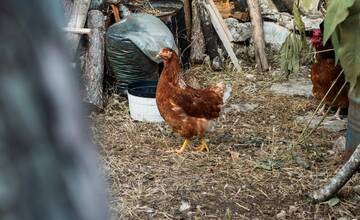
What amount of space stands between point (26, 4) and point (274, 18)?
614cm

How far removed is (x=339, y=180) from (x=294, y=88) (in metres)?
2.53

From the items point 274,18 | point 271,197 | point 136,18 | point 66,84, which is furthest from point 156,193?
point 274,18

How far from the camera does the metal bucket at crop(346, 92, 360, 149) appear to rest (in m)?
3.46

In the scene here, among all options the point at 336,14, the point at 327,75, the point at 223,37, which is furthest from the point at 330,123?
the point at 336,14

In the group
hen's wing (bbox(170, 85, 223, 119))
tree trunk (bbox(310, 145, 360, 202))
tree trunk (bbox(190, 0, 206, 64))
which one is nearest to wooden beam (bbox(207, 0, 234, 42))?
tree trunk (bbox(190, 0, 206, 64))

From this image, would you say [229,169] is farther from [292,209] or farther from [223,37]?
[223,37]

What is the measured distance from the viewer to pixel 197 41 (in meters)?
6.15

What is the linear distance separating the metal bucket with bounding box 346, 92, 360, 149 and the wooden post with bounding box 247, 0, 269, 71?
2429 millimetres

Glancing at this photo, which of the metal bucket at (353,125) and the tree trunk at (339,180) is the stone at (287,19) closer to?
the metal bucket at (353,125)

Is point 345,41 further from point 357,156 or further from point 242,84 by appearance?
point 242,84

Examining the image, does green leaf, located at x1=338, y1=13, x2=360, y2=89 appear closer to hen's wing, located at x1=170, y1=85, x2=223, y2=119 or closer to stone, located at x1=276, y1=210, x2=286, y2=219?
stone, located at x1=276, y1=210, x2=286, y2=219

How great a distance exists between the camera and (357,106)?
11.4 ft

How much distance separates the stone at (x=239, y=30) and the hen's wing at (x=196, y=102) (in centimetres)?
239

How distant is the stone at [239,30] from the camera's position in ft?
20.4
